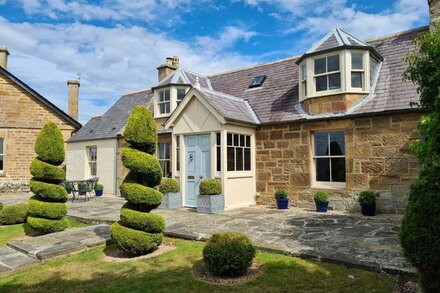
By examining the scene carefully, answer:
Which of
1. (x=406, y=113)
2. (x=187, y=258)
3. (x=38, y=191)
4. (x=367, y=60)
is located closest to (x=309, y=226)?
(x=187, y=258)

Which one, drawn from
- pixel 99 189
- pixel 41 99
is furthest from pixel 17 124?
pixel 99 189

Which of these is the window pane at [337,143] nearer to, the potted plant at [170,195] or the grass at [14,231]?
the potted plant at [170,195]

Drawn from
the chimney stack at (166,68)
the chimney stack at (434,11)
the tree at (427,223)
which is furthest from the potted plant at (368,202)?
the chimney stack at (166,68)

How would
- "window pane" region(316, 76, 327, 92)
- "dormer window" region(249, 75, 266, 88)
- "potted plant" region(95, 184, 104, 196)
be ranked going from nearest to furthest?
"window pane" region(316, 76, 327, 92), "dormer window" region(249, 75, 266, 88), "potted plant" region(95, 184, 104, 196)

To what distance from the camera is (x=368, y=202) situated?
10.1 meters

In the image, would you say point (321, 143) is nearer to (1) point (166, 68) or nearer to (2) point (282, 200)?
(2) point (282, 200)

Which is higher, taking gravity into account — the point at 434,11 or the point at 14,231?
the point at 434,11

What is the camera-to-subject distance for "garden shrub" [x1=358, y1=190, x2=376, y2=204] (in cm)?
1009

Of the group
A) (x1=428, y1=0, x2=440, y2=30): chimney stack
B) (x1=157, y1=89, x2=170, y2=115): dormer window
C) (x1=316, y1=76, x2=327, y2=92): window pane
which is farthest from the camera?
(x1=157, y1=89, x2=170, y2=115): dormer window

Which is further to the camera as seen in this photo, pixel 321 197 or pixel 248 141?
pixel 248 141

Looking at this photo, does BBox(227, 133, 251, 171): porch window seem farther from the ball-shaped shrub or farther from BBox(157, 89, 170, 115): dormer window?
the ball-shaped shrub

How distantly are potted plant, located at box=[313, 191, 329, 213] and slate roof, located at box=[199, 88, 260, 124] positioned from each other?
383cm

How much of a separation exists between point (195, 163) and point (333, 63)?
638 centimetres

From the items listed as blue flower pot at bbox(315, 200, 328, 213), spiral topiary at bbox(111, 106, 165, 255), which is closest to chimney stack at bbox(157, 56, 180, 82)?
blue flower pot at bbox(315, 200, 328, 213)
